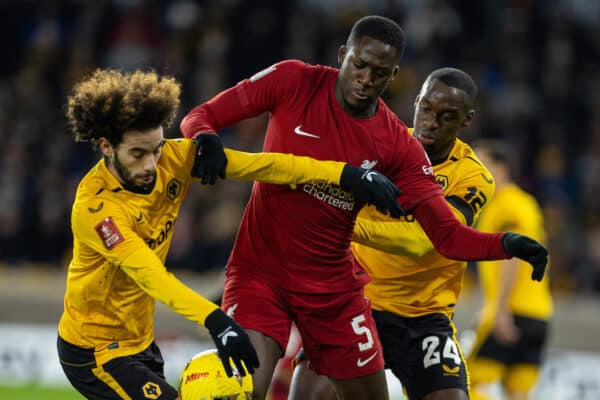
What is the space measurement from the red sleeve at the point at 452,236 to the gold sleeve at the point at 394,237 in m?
0.25

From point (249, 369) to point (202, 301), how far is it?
13.0 inches

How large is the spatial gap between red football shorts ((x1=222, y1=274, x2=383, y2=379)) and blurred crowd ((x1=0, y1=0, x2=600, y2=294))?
18.8ft

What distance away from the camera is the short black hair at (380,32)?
16.5 ft

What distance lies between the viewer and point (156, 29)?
43.6 ft

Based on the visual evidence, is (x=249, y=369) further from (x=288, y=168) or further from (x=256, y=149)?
(x=256, y=149)

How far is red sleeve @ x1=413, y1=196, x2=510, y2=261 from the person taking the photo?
195 inches

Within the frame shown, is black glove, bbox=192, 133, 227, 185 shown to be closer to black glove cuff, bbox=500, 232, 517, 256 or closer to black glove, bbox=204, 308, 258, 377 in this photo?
black glove, bbox=204, 308, 258, 377

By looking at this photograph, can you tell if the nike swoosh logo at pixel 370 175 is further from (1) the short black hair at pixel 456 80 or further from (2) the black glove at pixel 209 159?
(1) the short black hair at pixel 456 80

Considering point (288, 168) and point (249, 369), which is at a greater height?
point (288, 168)

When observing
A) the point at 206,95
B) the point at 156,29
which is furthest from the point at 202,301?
the point at 156,29

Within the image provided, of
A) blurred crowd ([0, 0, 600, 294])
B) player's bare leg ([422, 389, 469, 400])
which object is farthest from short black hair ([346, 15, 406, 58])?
blurred crowd ([0, 0, 600, 294])

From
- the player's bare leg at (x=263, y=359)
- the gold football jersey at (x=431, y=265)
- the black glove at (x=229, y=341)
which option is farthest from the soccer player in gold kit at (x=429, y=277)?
the black glove at (x=229, y=341)

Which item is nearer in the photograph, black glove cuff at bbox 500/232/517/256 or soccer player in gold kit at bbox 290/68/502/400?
black glove cuff at bbox 500/232/517/256

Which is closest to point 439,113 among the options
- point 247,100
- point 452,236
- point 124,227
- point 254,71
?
point 452,236
